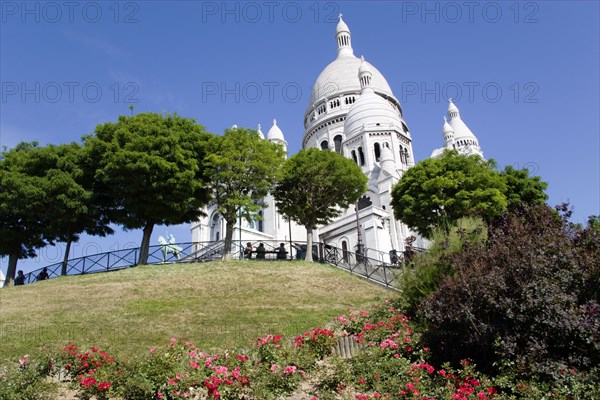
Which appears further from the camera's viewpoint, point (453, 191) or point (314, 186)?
point (453, 191)

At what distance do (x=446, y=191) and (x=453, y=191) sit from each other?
44 cm

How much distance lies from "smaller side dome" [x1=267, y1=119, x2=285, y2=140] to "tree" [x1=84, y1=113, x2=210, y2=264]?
41739mm

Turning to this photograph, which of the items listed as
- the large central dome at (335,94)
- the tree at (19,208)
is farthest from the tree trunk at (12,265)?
the large central dome at (335,94)

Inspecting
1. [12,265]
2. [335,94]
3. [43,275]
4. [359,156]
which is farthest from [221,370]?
[335,94]

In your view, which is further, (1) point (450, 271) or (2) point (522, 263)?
(1) point (450, 271)

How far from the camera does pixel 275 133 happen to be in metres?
71.1

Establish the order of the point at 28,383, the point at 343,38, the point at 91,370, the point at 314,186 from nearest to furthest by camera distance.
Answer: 1. the point at 28,383
2. the point at 91,370
3. the point at 314,186
4. the point at 343,38

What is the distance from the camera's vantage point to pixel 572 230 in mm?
11727

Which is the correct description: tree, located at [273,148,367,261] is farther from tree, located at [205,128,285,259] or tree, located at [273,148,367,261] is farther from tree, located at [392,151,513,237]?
tree, located at [392,151,513,237]

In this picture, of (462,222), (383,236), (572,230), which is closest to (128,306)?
(462,222)

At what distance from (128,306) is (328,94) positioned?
6495 centimetres

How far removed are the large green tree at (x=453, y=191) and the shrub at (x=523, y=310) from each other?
18.6 meters

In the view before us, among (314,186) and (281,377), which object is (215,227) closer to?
(314,186)

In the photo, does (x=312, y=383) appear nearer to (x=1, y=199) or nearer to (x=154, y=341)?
(x=154, y=341)
